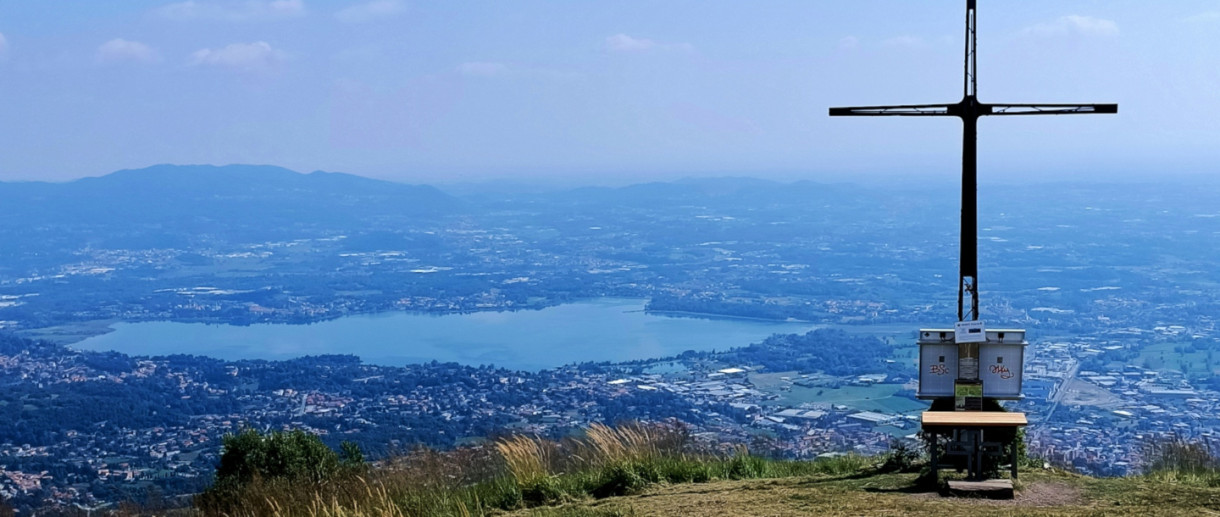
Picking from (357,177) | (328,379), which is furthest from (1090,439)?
(357,177)

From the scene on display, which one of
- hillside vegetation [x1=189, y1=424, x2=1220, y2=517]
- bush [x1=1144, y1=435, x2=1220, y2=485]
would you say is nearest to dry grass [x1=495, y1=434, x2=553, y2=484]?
hillside vegetation [x1=189, y1=424, x2=1220, y2=517]

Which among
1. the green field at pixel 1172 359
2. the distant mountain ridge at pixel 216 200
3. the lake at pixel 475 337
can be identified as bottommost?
the lake at pixel 475 337

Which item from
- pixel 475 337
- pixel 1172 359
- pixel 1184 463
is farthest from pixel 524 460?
pixel 475 337

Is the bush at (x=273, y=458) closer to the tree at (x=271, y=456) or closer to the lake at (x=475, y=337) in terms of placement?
the tree at (x=271, y=456)

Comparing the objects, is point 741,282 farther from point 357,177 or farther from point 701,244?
point 357,177

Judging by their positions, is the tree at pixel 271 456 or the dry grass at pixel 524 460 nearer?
the dry grass at pixel 524 460

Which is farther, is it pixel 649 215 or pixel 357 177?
pixel 357 177

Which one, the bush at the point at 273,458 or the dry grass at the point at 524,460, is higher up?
the dry grass at the point at 524,460

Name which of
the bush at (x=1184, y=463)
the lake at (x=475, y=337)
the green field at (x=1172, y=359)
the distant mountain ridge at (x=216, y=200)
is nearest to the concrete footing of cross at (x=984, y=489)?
the bush at (x=1184, y=463)
